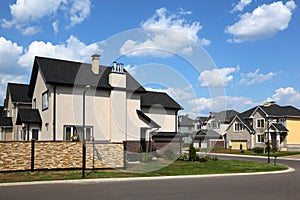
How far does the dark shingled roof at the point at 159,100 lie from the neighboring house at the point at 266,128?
1862 centimetres

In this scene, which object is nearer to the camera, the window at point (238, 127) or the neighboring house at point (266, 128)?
the neighboring house at point (266, 128)

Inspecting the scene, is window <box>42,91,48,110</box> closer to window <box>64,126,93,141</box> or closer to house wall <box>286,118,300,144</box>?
window <box>64,126,93,141</box>

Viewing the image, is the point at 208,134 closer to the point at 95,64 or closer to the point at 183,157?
the point at 183,157

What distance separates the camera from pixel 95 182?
53.7ft

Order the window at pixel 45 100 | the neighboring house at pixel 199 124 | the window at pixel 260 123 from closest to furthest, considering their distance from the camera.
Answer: the window at pixel 45 100, the window at pixel 260 123, the neighboring house at pixel 199 124

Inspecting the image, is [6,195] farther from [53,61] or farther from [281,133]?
[281,133]

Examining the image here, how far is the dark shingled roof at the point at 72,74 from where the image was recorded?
87.0 ft

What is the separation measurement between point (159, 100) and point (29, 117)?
14253 millimetres

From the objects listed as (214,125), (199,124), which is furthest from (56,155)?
(199,124)

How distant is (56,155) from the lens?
1978 centimetres

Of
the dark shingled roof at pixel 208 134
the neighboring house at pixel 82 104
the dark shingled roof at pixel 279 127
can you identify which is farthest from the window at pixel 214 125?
the neighboring house at pixel 82 104

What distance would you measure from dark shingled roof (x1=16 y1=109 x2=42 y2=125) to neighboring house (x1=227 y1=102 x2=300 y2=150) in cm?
3388

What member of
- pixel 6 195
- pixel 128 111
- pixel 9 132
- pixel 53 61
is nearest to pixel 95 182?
pixel 6 195

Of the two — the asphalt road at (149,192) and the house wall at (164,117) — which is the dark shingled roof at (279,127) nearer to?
the house wall at (164,117)
